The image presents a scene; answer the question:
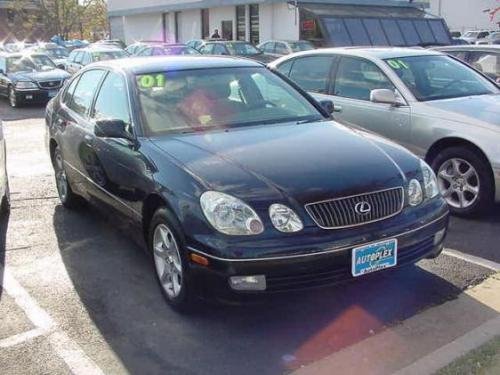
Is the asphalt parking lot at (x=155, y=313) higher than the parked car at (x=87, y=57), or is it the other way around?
the parked car at (x=87, y=57)

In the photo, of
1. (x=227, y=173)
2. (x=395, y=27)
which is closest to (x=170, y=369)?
(x=227, y=173)

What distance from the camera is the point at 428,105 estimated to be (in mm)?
5973

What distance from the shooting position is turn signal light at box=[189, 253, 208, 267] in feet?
11.1

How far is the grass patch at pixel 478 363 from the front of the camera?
306 cm

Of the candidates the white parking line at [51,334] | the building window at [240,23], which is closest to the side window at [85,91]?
the white parking line at [51,334]

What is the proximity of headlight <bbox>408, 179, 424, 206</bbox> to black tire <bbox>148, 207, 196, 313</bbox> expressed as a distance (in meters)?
1.42

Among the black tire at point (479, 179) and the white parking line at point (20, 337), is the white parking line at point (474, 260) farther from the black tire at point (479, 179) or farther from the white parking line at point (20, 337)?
the white parking line at point (20, 337)

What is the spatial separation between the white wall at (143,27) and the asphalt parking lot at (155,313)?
37206 millimetres

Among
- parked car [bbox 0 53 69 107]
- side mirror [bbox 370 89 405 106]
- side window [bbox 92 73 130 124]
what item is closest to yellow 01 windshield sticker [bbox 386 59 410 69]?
side mirror [bbox 370 89 405 106]

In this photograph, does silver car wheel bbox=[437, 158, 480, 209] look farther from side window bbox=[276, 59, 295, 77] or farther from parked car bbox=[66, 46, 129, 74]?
parked car bbox=[66, 46, 129, 74]

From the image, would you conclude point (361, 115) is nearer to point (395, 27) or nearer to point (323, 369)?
point (323, 369)

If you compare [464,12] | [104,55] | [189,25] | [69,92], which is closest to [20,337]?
[69,92]

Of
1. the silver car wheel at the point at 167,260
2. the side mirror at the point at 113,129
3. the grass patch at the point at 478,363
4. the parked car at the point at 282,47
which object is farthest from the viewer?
the parked car at the point at 282,47

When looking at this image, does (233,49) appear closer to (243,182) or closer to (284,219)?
(243,182)
